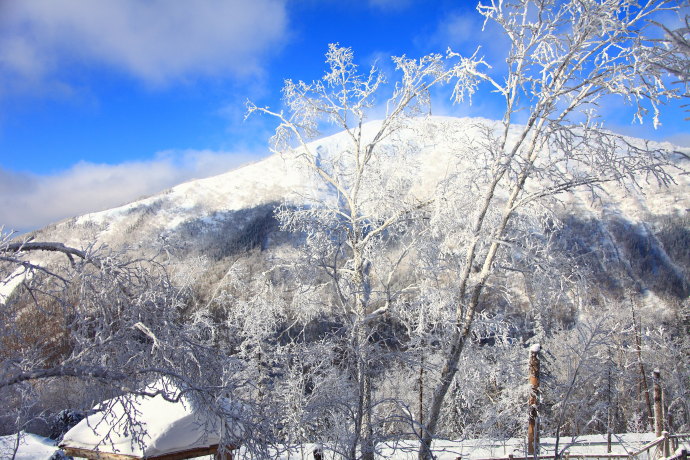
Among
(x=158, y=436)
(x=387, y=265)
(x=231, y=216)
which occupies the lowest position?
(x=158, y=436)

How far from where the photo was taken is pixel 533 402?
7852mm

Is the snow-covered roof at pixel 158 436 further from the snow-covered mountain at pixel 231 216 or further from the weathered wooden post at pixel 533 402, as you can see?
the snow-covered mountain at pixel 231 216

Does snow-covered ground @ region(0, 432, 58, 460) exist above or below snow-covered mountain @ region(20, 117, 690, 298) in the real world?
below

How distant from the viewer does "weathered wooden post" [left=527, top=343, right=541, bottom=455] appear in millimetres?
7699

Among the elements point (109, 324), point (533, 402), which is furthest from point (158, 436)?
point (533, 402)

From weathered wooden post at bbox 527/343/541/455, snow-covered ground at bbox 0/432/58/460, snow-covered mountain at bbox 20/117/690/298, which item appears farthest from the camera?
snow-covered mountain at bbox 20/117/690/298

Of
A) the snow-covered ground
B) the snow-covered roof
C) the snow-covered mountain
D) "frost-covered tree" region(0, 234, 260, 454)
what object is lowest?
the snow-covered ground

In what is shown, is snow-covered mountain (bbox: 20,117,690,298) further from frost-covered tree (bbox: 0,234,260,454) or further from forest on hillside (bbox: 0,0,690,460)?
frost-covered tree (bbox: 0,234,260,454)

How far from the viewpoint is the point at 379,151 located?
9.53 m

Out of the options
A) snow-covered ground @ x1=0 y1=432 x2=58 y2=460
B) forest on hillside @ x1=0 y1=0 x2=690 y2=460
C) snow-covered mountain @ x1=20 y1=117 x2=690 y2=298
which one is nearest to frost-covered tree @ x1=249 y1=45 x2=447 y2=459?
forest on hillside @ x1=0 y1=0 x2=690 y2=460

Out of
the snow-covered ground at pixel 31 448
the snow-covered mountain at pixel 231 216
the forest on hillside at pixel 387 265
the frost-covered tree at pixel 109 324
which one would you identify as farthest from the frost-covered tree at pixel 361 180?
the snow-covered mountain at pixel 231 216

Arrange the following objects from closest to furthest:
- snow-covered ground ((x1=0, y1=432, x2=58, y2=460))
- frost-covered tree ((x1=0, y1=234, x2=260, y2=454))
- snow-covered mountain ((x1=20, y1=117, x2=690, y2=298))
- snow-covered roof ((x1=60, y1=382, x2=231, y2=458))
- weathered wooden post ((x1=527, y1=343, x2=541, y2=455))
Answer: frost-covered tree ((x1=0, y1=234, x2=260, y2=454))
weathered wooden post ((x1=527, y1=343, x2=541, y2=455))
snow-covered roof ((x1=60, y1=382, x2=231, y2=458))
snow-covered ground ((x1=0, y1=432, x2=58, y2=460))
snow-covered mountain ((x1=20, y1=117, x2=690, y2=298))

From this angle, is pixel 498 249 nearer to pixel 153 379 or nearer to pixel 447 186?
pixel 447 186

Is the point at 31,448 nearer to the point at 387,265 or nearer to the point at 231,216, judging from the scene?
the point at 387,265
